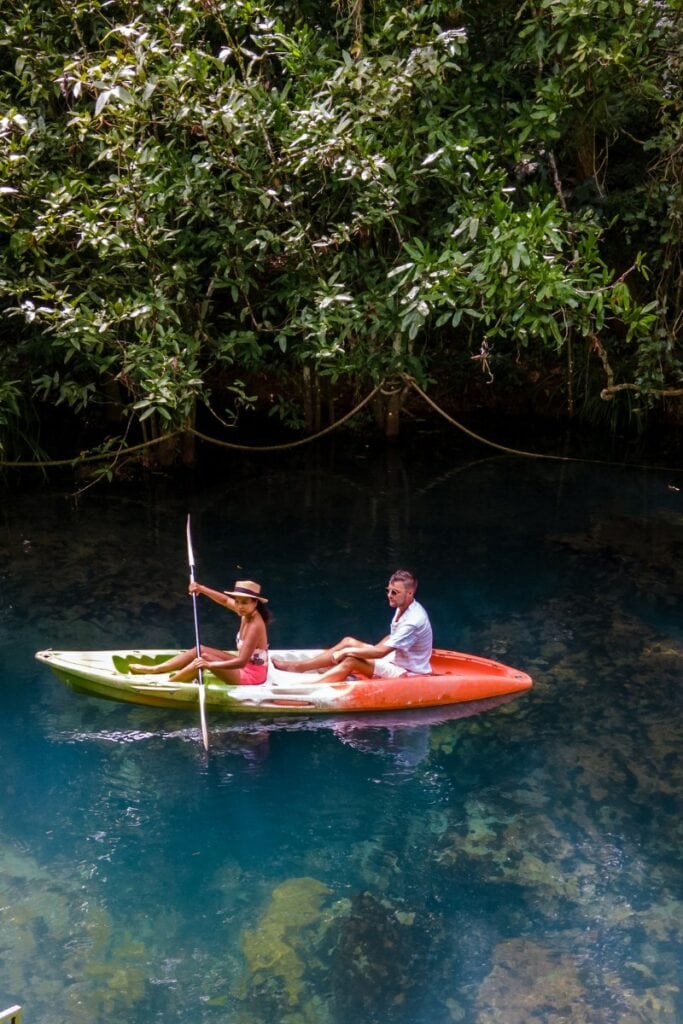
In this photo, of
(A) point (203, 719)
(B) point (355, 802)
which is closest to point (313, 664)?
(A) point (203, 719)

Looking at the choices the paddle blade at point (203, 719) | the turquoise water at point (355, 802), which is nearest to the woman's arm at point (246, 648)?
the paddle blade at point (203, 719)

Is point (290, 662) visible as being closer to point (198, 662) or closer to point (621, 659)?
point (198, 662)

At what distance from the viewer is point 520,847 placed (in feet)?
15.9

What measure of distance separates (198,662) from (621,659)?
2701mm

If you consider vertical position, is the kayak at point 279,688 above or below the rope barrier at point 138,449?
below

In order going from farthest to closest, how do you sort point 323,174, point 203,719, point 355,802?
point 323,174, point 203,719, point 355,802

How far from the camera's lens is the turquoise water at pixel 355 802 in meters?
4.07

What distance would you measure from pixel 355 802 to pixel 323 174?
4.60 meters

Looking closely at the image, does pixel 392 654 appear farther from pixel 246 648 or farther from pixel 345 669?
pixel 246 648

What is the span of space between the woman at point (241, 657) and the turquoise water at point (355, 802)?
255 mm

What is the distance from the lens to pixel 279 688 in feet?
19.7

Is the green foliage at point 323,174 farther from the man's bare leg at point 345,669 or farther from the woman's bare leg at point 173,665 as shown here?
the man's bare leg at point 345,669

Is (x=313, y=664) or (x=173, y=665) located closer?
(x=173, y=665)

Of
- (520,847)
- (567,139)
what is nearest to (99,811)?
(520,847)
